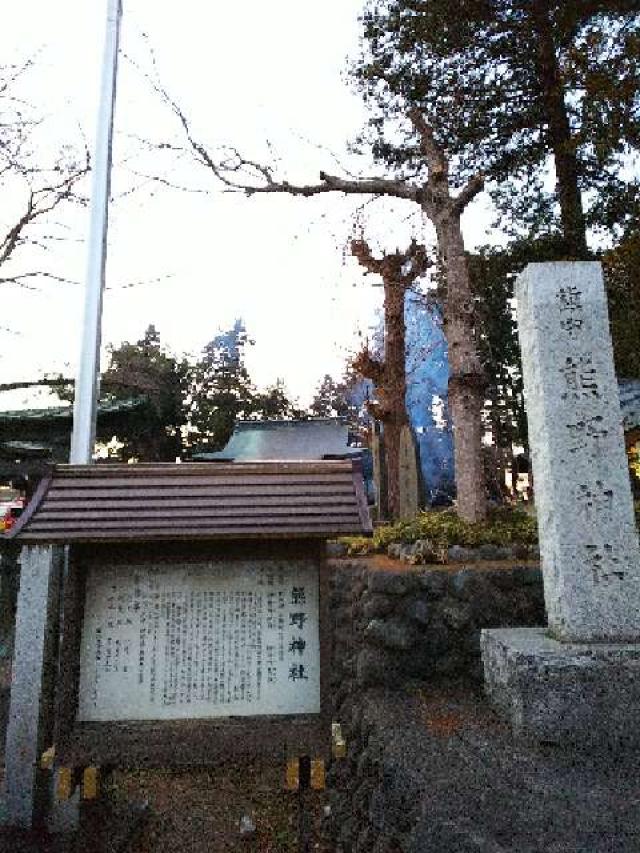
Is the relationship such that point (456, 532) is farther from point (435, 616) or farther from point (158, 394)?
point (158, 394)

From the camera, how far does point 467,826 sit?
2.47 meters

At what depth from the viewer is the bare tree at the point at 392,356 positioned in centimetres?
1119

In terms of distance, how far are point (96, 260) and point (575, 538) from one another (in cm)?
455

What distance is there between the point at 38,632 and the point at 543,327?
4.36 meters

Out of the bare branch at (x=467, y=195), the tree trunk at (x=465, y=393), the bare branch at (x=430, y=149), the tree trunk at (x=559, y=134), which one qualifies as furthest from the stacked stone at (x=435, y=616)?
the tree trunk at (x=559, y=134)

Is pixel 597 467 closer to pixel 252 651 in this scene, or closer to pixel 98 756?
pixel 252 651

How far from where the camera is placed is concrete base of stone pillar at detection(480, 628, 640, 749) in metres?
3.54

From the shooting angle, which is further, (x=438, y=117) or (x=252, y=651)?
(x=438, y=117)

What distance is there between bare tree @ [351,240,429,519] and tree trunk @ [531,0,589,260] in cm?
275

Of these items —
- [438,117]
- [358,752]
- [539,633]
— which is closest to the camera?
[539,633]

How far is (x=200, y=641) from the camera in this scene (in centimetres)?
290

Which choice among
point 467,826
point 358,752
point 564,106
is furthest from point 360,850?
point 564,106

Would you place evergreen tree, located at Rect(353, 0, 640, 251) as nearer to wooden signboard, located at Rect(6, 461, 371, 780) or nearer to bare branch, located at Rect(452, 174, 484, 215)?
bare branch, located at Rect(452, 174, 484, 215)

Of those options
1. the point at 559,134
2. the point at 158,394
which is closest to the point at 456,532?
A: the point at 559,134
